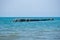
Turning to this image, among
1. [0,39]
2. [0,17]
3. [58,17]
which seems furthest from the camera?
Answer: [0,17]

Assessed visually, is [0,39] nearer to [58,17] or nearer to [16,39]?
[16,39]

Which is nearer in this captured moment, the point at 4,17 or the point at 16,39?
the point at 16,39

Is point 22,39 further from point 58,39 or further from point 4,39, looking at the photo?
point 58,39

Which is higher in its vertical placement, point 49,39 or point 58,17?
point 49,39

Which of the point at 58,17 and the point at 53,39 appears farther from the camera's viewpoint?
the point at 58,17

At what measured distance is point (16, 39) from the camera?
2102 mm

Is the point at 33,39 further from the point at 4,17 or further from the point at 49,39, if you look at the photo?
the point at 4,17

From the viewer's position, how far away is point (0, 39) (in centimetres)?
203

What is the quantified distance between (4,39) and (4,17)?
28.1ft

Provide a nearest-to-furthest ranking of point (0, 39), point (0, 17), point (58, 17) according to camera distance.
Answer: point (0, 39) < point (58, 17) < point (0, 17)

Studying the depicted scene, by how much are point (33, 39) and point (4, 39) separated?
0.57 metres

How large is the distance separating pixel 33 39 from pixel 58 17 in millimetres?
7864

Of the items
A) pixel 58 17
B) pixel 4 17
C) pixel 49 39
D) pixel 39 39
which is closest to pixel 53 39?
pixel 49 39

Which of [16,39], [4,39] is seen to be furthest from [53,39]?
[4,39]
